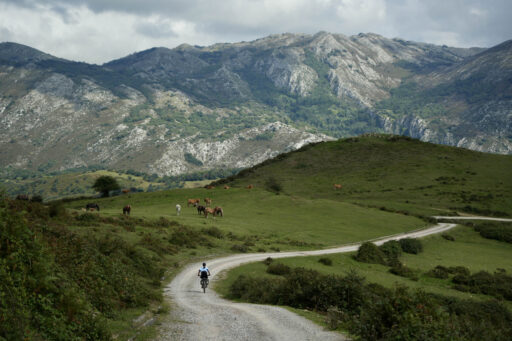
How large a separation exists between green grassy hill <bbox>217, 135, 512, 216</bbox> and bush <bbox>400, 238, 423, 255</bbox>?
1289 inches

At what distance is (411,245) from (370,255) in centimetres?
1493

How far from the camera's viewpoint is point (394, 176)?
131750 mm

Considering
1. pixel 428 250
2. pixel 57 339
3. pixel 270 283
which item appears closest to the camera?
pixel 57 339

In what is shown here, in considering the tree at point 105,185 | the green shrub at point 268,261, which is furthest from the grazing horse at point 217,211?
the tree at point 105,185

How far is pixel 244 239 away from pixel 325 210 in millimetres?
34227

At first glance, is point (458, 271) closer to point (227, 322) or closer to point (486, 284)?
point (486, 284)

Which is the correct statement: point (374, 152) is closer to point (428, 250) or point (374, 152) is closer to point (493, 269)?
point (428, 250)

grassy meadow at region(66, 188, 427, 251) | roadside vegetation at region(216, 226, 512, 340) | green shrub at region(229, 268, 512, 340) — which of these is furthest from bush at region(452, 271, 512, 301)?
grassy meadow at region(66, 188, 427, 251)

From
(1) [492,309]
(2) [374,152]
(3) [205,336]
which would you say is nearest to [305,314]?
(3) [205,336]

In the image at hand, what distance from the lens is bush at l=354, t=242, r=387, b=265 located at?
50344 millimetres

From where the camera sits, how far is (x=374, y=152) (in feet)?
517

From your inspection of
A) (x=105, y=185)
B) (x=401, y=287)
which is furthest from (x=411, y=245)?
(x=105, y=185)

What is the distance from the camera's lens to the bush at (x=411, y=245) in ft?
202

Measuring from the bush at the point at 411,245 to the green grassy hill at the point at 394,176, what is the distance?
32737 millimetres
